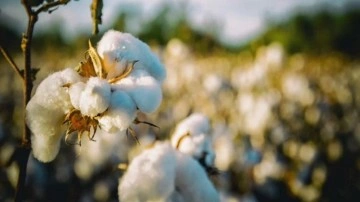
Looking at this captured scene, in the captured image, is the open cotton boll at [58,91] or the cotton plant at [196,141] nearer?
the open cotton boll at [58,91]

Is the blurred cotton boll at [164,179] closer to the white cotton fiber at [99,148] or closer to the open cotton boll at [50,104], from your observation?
the open cotton boll at [50,104]

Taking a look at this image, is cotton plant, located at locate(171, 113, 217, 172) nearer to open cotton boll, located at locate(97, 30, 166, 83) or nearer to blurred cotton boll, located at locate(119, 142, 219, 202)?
blurred cotton boll, located at locate(119, 142, 219, 202)

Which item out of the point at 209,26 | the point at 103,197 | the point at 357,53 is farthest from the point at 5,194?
the point at 357,53

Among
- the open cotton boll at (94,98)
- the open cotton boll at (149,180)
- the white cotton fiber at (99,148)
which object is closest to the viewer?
the open cotton boll at (94,98)

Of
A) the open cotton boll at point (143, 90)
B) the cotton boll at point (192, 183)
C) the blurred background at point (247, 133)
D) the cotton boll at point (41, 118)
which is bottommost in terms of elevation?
the blurred background at point (247, 133)

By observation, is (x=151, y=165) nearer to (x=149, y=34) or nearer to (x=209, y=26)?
(x=209, y=26)

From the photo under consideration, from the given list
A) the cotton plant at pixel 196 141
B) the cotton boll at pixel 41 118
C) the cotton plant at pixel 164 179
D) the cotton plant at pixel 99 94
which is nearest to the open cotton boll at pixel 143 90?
the cotton plant at pixel 99 94
